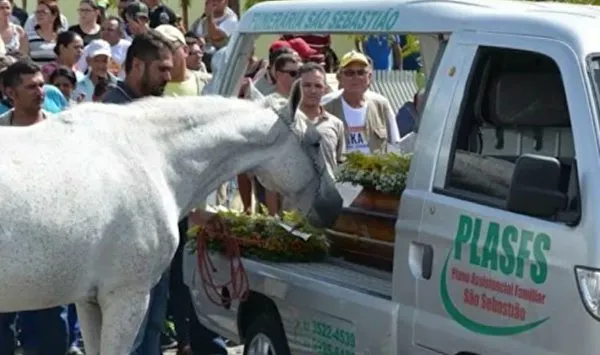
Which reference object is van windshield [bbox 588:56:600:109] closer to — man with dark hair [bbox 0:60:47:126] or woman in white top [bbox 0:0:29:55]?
man with dark hair [bbox 0:60:47:126]

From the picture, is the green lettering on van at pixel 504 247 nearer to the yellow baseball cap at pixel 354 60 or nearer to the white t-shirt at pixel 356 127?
the white t-shirt at pixel 356 127

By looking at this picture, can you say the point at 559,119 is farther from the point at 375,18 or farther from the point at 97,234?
the point at 97,234

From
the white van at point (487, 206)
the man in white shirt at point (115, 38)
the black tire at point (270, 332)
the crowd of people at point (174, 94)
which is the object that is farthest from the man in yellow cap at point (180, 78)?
the man in white shirt at point (115, 38)

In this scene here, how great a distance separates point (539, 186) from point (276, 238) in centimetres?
260

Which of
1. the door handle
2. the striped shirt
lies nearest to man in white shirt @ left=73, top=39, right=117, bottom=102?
the striped shirt

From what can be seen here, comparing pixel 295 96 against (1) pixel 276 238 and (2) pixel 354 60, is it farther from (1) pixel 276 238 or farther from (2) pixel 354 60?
(2) pixel 354 60

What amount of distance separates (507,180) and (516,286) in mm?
580

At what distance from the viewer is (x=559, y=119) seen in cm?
633

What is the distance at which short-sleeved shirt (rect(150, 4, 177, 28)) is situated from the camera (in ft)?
56.3

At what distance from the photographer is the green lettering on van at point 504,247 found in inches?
223

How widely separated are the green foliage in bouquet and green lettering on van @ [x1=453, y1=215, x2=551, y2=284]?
4.36 ft

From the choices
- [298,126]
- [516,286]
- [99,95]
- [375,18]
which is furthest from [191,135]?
[99,95]

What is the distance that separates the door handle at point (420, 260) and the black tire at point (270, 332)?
142 centimetres

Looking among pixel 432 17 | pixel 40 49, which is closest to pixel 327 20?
pixel 432 17
